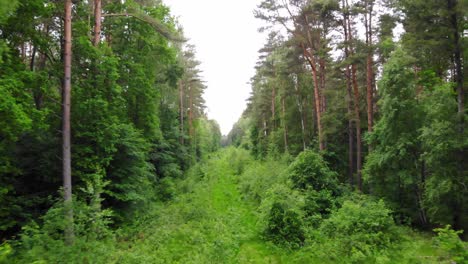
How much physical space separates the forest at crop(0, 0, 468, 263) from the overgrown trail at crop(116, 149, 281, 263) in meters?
0.08

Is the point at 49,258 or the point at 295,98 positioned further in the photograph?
the point at 295,98

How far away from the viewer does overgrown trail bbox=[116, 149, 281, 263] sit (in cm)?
891

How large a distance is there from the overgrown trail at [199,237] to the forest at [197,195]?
3.2 inches

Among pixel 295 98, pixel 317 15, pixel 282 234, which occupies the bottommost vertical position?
pixel 282 234

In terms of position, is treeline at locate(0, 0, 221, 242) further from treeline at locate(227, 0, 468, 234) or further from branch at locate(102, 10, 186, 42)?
treeline at locate(227, 0, 468, 234)

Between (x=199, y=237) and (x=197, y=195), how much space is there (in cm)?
762

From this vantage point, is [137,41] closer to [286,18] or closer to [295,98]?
[286,18]

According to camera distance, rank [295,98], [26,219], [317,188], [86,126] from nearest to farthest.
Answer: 1. [26,219]
2. [86,126]
3. [317,188]
4. [295,98]

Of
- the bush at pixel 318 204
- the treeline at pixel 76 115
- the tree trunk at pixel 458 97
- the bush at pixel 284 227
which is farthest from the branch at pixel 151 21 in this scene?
the tree trunk at pixel 458 97

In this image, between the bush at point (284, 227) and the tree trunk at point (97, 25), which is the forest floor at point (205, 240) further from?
the tree trunk at point (97, 25)

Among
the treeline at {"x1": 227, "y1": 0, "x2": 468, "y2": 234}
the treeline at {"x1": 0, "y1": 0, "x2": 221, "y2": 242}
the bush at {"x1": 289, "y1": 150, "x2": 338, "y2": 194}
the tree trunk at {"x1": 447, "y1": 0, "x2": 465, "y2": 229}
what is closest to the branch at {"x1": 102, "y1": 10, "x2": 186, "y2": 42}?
the treeline at {"x1": 0, "y1": 0, "x2": 221, "y2": 242}

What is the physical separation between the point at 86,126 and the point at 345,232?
411 inches

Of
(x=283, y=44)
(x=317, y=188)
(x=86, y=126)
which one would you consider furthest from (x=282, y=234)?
(x=283, y=44)

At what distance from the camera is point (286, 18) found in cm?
1611
